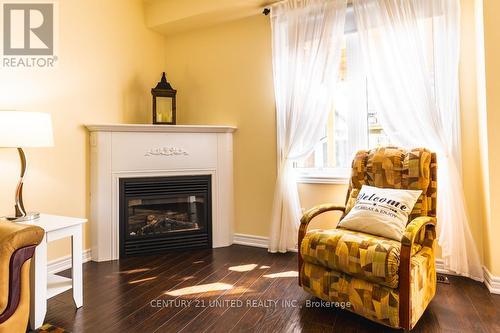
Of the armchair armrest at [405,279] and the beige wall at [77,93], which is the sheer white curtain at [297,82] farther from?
the beige wall at [77,93]

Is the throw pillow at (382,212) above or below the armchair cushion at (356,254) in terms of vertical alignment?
above

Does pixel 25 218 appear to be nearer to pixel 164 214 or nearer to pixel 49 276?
pixel 49 276

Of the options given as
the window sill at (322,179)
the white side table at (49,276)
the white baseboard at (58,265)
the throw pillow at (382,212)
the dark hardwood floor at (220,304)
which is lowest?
the dark hardwood floor at (220,304)

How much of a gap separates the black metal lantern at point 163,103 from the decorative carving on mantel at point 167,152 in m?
0.38

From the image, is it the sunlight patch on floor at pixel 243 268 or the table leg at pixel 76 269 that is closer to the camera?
the table leg at pixel 76 269

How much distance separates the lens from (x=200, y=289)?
238 cm

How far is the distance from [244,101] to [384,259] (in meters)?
2.34

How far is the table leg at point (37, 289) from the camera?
1.83 metres

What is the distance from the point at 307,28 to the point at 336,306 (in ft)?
8.28

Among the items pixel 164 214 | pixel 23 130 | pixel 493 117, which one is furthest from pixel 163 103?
pixel 493 117

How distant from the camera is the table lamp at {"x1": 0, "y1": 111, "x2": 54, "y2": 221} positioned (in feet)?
6.44

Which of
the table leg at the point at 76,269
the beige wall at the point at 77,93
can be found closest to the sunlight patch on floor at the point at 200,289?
the table leg at the point at 76,269

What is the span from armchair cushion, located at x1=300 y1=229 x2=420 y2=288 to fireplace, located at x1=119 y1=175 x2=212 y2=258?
163cm

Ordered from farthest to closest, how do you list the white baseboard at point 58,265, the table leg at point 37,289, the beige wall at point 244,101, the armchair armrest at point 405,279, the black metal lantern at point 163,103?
the black metal lantern at point 163,103, the beige wall at point 244,101, the white baseboard at point 58,265, the table leg at point 37,289, the armchair armrest at point 405,279
